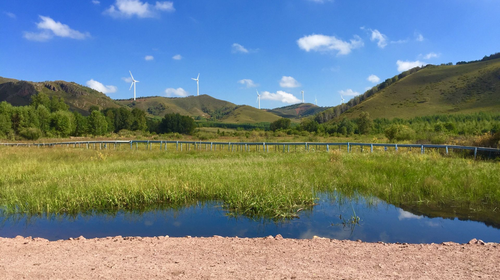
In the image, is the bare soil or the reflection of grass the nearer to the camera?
the bare soil

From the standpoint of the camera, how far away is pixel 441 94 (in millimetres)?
113688

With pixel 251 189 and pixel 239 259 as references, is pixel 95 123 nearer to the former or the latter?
pixel 251 189

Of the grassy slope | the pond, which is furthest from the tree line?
the grassy slope

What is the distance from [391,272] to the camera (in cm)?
432

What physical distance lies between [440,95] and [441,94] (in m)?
0.99

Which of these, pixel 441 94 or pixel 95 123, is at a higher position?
pixel 441 94

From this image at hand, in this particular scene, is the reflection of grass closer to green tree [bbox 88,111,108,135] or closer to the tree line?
the tree line

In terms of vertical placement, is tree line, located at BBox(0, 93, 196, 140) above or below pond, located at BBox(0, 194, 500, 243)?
above

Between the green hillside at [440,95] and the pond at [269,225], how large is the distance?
3690 inches

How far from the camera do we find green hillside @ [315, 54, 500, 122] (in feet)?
315

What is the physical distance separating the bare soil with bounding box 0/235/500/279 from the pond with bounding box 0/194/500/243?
3.02ft

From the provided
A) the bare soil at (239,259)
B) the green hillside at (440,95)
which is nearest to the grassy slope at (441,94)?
the green hillside at (440,95)

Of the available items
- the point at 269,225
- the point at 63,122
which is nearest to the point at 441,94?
the point at 63,122

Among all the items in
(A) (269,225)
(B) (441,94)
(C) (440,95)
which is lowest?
(A) (269,225)
